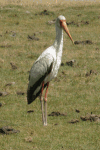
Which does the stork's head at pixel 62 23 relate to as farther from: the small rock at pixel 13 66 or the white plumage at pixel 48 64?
the small rock at pixel 13 66

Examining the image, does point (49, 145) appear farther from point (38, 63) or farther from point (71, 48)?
point (71, 48)

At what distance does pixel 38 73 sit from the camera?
7.08 meters

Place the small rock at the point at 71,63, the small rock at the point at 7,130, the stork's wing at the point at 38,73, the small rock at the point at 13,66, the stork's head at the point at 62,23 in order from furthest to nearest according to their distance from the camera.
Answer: the small rock at the point at 71,63, the small rock at the point at 13,66, the stork's head at the point at 62,23, the stork's wing at the point at 38,73, the small rock at the point at 7,130

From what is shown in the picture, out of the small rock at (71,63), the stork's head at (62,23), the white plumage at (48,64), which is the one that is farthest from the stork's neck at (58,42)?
the small rock at (71,63)

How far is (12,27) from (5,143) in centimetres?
1352

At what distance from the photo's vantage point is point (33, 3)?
26.8m

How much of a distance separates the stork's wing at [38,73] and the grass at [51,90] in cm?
76

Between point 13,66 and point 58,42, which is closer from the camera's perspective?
point 58,42

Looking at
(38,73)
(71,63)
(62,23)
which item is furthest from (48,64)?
(71,63)

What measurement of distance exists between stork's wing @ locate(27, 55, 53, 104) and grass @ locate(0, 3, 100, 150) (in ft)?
2.51

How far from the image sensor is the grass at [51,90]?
6609 mm

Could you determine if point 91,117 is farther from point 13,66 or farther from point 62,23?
point 13,66

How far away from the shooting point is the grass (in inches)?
260

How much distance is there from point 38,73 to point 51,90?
114 inches
